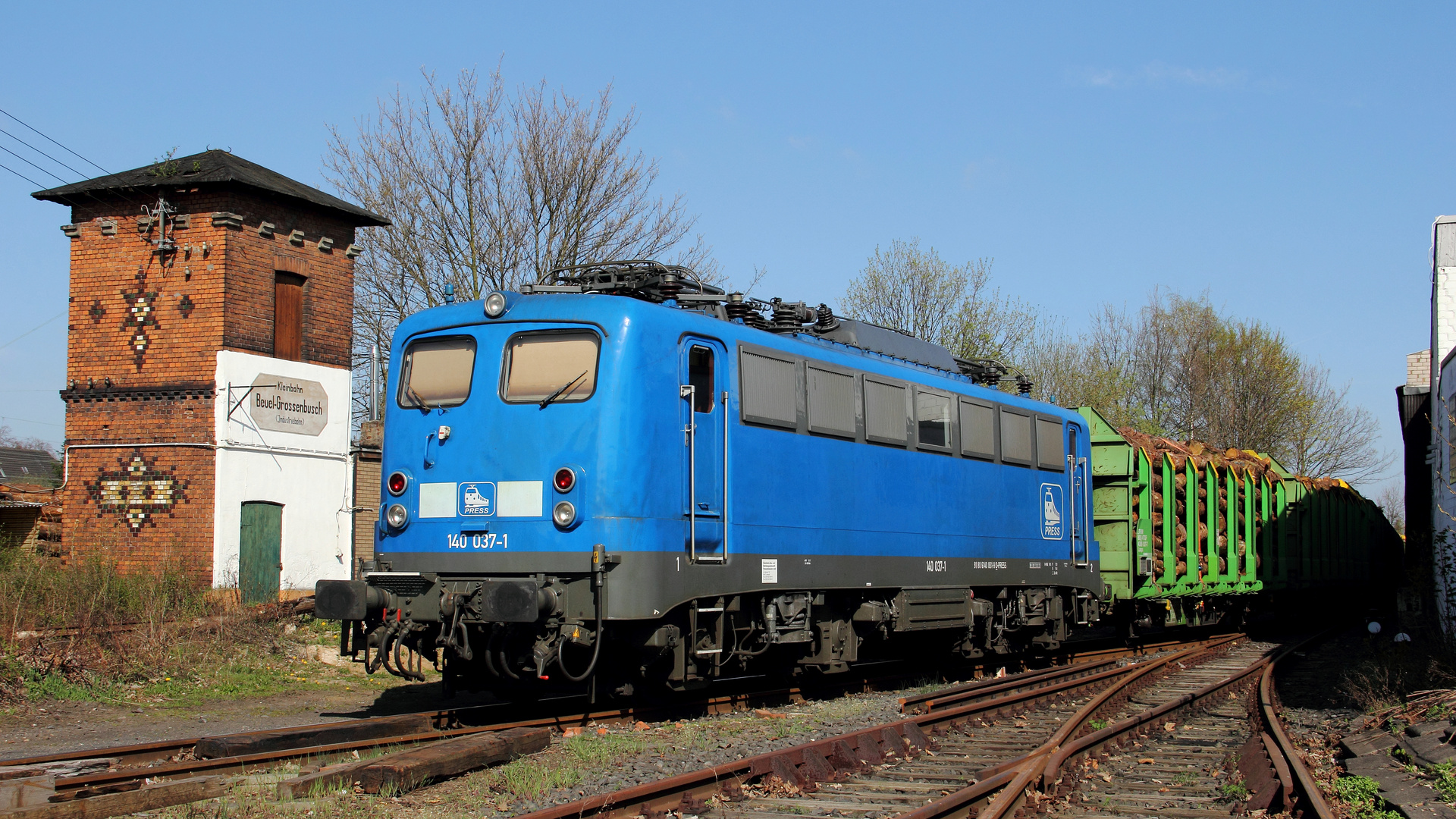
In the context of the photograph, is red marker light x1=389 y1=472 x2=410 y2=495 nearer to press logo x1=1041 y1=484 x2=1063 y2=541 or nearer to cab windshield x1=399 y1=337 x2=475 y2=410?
cab windshield x1=399 y1=337 x2=475 y2=410

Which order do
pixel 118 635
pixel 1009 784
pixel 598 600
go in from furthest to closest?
pixel 118 635, pixel 598 600, pixel 1009 784

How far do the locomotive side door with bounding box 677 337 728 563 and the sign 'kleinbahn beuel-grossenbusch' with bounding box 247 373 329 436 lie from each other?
11172mm

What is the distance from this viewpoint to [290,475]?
63.6 feet

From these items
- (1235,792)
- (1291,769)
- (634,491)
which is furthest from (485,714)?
(1291,769)

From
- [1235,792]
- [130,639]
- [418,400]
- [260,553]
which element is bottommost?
[1235,792]

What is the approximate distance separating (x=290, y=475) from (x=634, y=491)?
1203 centimetres

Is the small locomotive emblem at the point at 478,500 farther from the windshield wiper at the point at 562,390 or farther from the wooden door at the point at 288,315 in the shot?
the wooden door at the point at 288,315

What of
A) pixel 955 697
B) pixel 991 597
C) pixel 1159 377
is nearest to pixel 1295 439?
pixel 1159 377

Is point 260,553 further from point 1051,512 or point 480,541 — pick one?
point 1051,512

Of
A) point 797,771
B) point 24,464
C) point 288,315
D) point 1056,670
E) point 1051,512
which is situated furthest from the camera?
point 24,464

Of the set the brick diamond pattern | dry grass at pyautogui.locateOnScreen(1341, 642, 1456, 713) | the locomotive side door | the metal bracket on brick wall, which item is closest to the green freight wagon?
dry grass at pyautogui.locateOnScreen(1341, 642, 1456, 713)

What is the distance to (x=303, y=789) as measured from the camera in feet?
22.4

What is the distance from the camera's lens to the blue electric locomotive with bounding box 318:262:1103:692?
9109mm

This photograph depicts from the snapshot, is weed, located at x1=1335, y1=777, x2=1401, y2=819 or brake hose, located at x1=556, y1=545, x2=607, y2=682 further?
brake hose, located at x1=556, y1=545, x2=607, y2=682
